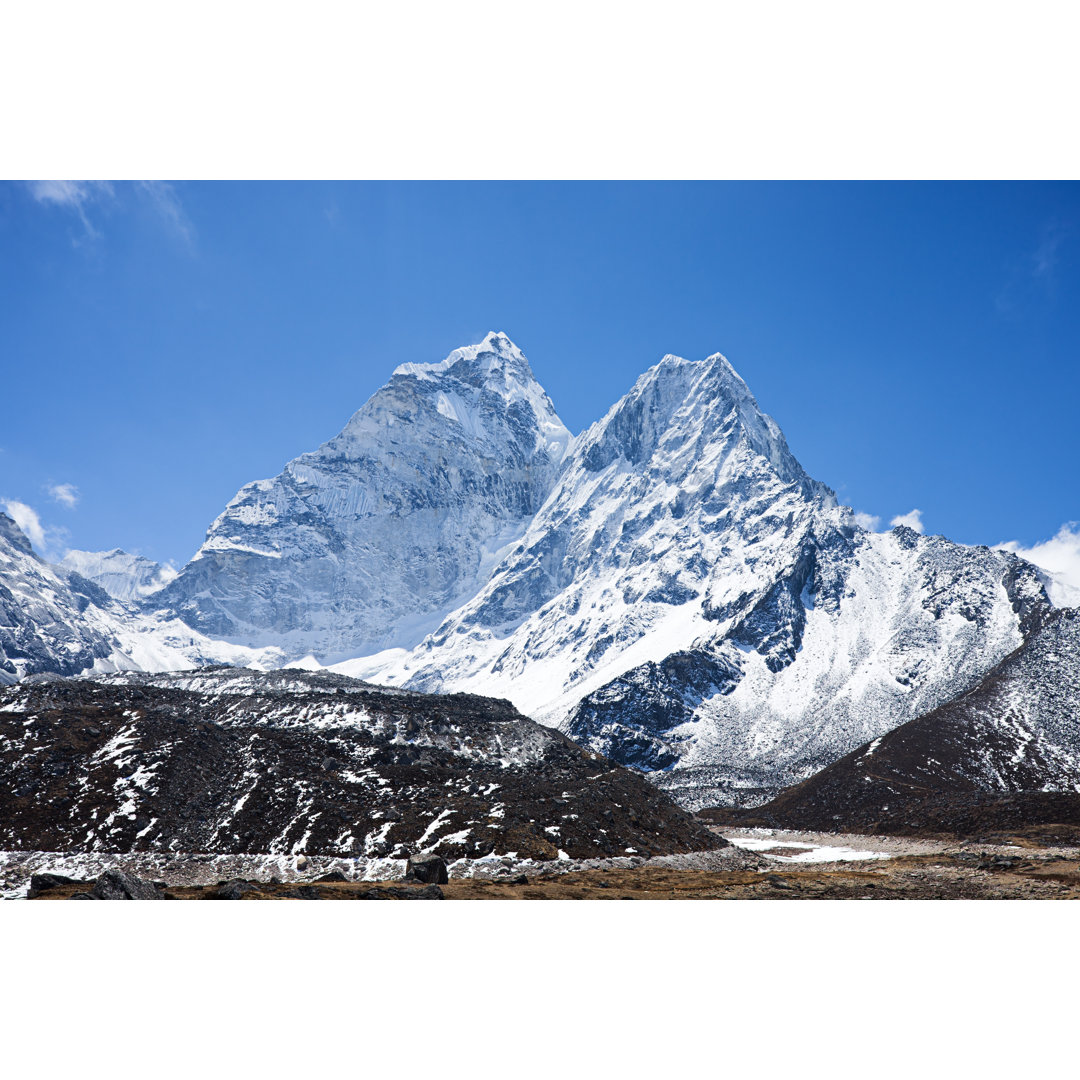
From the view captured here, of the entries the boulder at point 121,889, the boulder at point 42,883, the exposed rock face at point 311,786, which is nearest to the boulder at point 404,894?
the exposed rock face at point 311,786

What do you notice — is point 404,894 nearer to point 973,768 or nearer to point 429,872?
point 429,872

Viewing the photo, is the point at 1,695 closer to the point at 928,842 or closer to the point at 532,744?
the point at 532,744

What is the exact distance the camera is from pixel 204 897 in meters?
50.0

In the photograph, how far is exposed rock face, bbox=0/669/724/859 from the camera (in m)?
73.4

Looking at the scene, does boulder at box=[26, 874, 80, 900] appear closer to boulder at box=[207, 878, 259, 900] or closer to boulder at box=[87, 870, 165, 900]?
boulder at box=[87, 870, 165, 900]

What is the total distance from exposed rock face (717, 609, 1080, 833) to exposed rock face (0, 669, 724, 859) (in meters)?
61.6

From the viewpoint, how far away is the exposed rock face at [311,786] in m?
73.4

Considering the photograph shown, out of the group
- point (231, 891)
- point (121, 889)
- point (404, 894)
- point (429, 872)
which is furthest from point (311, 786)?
point (121, 889)

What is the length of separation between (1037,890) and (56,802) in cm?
8259

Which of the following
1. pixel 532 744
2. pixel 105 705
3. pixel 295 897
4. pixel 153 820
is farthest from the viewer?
pixel 532 744

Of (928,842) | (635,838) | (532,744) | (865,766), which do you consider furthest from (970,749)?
(635,838)

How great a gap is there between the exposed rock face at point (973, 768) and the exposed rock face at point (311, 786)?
2426 inches

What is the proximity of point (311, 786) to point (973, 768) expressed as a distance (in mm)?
129543

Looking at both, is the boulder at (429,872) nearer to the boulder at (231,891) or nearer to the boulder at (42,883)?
the boulder at (231,891)
